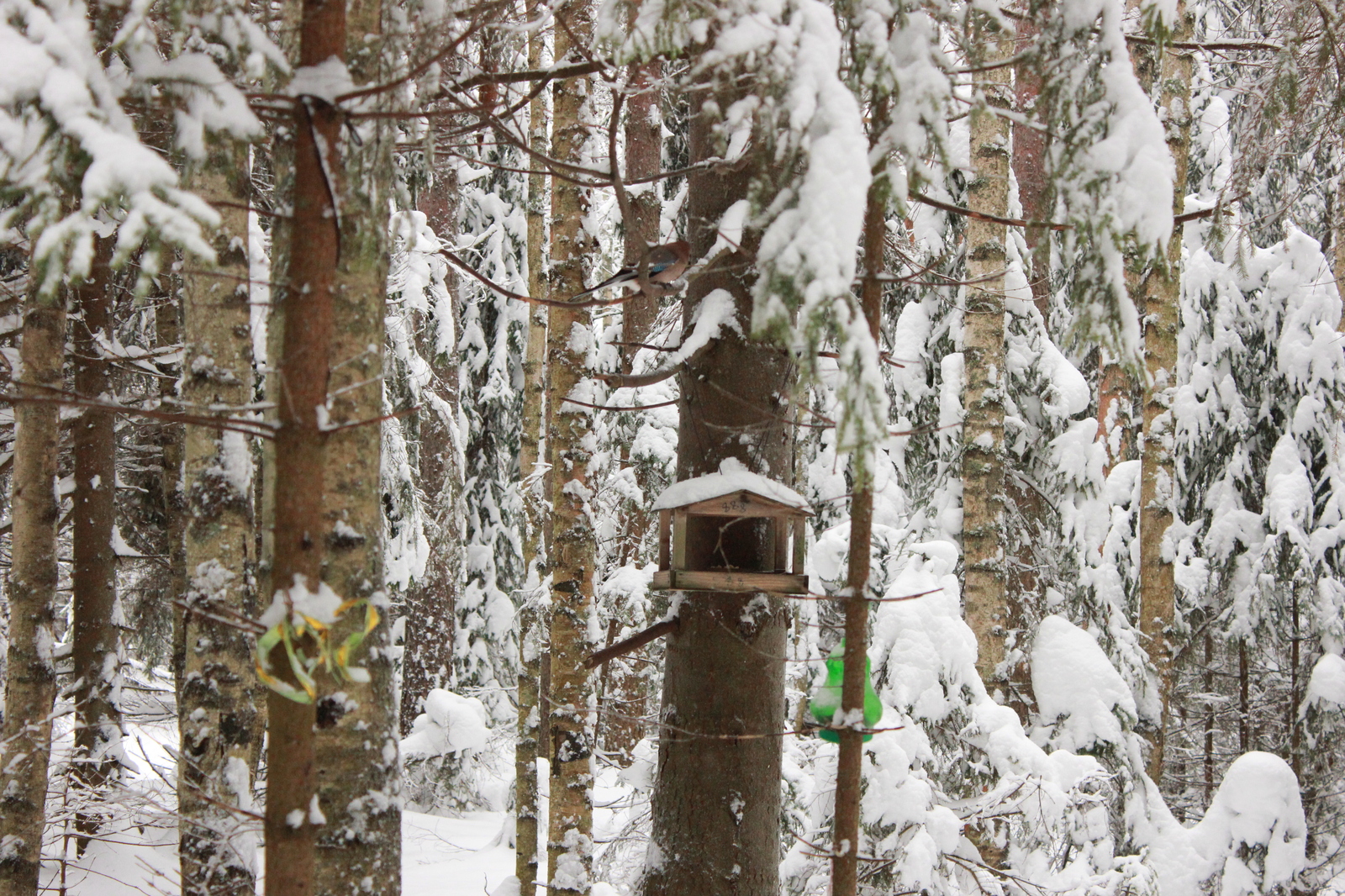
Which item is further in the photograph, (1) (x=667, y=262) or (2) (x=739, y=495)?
(1) (x=667, y=262)

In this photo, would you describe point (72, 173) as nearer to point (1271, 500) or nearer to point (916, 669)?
point (916, 669)

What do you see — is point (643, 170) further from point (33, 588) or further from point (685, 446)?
point (685, 446)

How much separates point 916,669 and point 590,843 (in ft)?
6.79

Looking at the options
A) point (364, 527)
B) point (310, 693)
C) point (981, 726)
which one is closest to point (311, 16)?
point (364, 527)

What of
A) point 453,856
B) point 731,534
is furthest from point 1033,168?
point 731,534

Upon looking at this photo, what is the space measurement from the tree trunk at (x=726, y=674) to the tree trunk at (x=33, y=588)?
3528 mm

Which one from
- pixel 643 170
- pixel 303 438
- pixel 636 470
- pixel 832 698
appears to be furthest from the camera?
pixel 643 170

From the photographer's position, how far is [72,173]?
81.7 inches

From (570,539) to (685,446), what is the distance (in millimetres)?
2144

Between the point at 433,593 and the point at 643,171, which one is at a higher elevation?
the point at 643,171

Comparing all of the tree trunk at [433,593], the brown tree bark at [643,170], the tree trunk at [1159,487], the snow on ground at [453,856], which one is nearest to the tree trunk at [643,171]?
the brown tree bark at [643,170]

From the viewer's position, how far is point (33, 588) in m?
5.22

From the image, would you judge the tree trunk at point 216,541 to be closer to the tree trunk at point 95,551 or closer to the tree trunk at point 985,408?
the tree trunk at point 95,551

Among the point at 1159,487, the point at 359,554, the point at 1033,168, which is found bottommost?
the point at 359,554
